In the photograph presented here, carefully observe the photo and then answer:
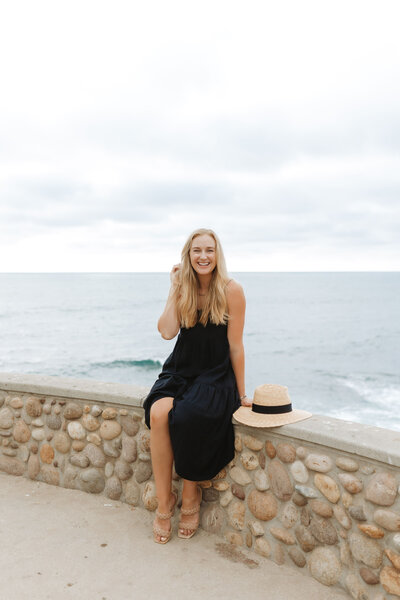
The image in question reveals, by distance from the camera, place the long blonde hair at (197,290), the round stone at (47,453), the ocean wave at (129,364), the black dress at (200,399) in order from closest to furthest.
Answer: the black dress at (200,399)
the long blonde hair at (197,290)
the round stone at (47,453)
the ocean wave at (129,364)

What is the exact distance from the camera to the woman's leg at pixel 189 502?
2.87m

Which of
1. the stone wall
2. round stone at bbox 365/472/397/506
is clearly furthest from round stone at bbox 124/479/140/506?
round stone at bbox 365/472/397/506

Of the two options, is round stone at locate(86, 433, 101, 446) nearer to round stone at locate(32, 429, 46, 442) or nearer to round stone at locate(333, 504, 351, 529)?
round stone at locate(32, 429, 46, 442)

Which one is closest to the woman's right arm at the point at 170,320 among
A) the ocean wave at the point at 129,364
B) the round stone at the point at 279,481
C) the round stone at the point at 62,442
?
the round stone at the point at 279,481

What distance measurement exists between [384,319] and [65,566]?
155 feet

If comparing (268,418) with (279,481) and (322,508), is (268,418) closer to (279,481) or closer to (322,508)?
(279,481)

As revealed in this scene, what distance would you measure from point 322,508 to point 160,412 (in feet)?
3.26

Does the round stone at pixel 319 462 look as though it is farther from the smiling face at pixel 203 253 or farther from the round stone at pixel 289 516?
the smiling face at pixel 203 253

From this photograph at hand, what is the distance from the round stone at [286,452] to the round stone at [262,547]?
489mm

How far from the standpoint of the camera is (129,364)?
2616cm

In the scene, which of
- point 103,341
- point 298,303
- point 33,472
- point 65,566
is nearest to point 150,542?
point 65,566

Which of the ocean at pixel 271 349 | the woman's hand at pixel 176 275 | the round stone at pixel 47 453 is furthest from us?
the ocean at pixel 271 349

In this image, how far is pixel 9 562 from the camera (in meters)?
2.59

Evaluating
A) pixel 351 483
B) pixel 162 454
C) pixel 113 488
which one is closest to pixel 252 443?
pixel 162 454
